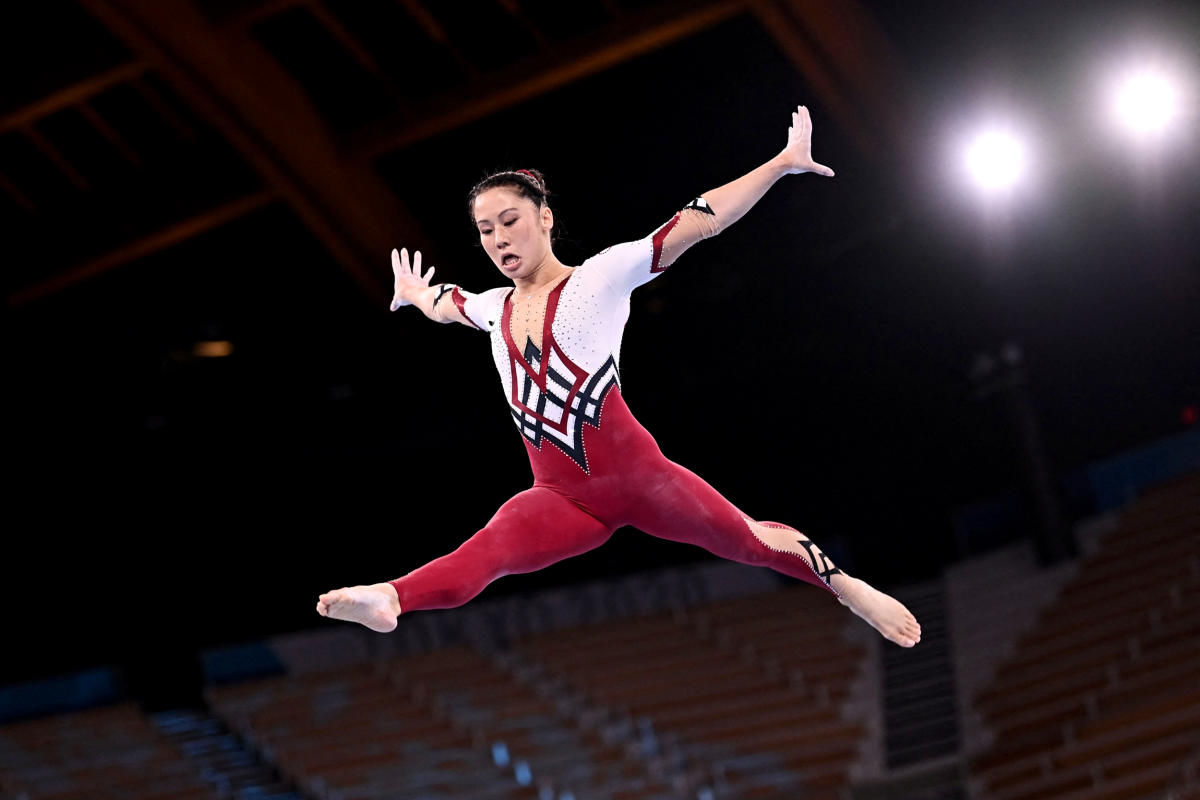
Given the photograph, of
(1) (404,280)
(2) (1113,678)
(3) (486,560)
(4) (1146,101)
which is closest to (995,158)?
(4) (1146,101)

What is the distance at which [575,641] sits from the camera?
15.4 meters

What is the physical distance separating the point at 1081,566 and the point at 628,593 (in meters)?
5.35

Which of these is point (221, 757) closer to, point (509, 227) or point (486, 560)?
point (486, 560)

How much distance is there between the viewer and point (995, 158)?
1261 cm

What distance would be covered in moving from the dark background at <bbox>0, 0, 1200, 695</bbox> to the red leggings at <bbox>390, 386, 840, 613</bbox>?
28.0ft

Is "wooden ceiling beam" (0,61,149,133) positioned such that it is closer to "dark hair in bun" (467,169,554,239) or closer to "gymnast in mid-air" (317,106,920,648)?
"dark hair in bun" (467,169,554,239)

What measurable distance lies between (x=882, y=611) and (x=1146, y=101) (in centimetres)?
975

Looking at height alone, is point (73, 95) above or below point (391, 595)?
above

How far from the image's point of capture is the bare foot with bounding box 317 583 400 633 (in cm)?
328

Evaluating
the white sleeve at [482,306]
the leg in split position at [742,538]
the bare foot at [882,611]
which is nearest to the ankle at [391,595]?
the leg in split position at [742,538]

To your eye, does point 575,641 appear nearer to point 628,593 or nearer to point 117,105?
point 628,593

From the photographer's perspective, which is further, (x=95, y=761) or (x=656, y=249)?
(x=95, y=761)

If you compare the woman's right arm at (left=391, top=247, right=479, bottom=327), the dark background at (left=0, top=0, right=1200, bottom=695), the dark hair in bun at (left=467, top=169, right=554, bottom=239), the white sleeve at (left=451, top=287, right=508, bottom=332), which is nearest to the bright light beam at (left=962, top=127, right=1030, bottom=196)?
the dark background at (left=0, top=0, right=1200, bottom=695)

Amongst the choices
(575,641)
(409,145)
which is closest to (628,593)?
(575,641)
